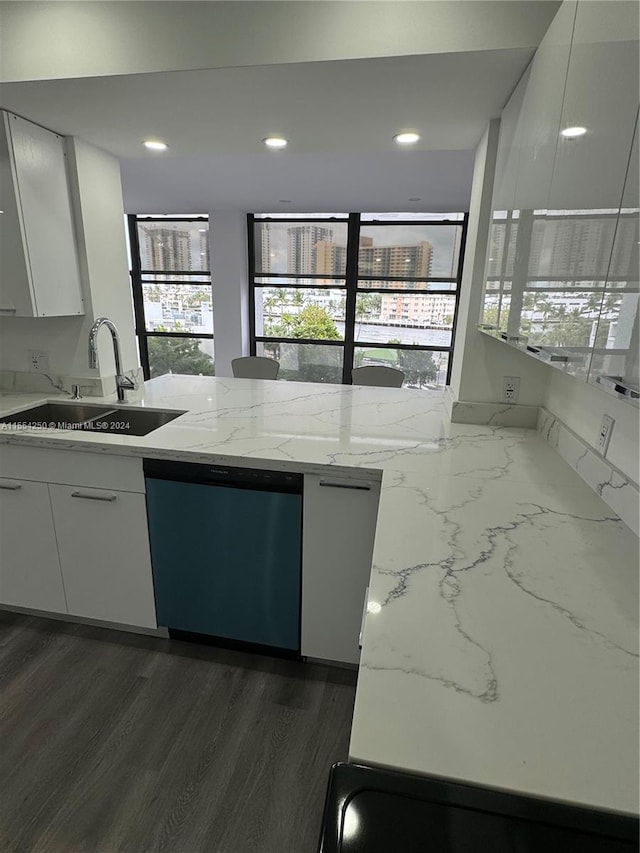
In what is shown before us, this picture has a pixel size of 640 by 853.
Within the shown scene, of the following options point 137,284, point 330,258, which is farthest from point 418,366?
point 137,284

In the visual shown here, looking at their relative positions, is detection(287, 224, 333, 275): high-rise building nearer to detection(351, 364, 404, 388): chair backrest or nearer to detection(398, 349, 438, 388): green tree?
detection(398, 349, 438, 388): green tree

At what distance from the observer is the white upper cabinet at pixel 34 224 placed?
1880mm

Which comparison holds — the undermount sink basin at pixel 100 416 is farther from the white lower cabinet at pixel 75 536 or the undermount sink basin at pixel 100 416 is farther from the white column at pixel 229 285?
the white column at pixel 229 285

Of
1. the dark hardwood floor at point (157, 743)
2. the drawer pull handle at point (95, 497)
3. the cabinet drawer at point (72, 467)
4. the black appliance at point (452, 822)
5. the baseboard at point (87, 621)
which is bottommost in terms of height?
the dark hardwood floor at point (157, 743)

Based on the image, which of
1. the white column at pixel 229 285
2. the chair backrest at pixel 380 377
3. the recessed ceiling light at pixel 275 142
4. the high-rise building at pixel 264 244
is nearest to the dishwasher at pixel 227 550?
the recessed ceiling light at pixel 275 142

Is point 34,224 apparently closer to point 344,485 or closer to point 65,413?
point 65,413

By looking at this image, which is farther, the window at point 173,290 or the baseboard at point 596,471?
the window at point 173,290

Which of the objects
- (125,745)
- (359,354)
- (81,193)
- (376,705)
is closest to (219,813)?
(125,745)

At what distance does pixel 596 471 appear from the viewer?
139 cm

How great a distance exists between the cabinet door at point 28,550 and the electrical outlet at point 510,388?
6.64 feet

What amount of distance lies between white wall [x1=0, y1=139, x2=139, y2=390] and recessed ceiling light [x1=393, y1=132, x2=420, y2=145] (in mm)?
1493

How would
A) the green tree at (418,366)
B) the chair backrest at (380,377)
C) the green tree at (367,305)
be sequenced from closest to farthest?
the chair backrest at (380,377) → the green tree at (367,305) → the green tree at (418,366)

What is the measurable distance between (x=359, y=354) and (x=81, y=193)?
15.1 feet

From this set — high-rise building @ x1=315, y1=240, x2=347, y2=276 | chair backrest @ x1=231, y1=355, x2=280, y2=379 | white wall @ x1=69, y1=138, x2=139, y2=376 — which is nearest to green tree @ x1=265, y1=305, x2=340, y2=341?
high-rise building @ x1=315, y1=240, x2=347, y2=276
